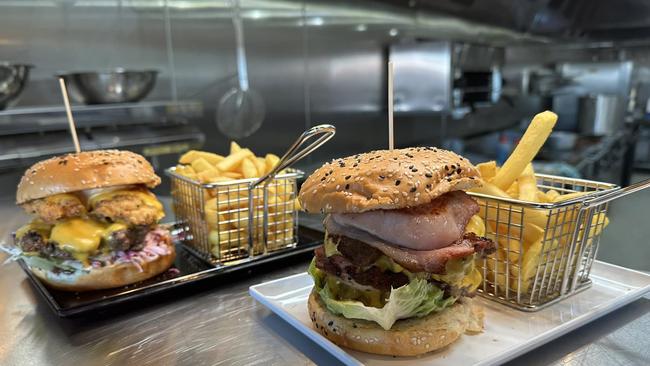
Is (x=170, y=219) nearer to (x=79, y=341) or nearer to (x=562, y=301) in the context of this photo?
(x=79, y=341)

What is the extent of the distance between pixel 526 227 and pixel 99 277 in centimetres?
132

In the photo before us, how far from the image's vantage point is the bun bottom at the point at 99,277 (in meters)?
1.46

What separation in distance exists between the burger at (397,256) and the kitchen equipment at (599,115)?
5814mm

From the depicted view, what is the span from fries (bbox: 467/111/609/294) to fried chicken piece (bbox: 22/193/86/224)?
1265 millimetres

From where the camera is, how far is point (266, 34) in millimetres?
5164

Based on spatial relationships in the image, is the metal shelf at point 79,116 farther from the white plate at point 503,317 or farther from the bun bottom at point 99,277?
the white plate at point 503,317

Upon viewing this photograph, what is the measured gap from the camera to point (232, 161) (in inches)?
73.0

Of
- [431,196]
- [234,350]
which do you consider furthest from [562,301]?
[234,350]

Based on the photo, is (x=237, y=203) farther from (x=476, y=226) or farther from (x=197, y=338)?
(x=476, y=226)

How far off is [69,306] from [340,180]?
873 mm

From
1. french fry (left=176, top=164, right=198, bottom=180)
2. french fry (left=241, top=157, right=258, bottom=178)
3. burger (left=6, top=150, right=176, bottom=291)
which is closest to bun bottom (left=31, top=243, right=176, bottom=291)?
burger (left=6, top=150, right=176, bottom=291)

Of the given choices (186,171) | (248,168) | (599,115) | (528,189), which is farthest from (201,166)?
(599,115)

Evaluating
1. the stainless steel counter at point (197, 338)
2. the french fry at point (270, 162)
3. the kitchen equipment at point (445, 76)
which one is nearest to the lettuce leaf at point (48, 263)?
the stainless steel counter at point (197, 338)

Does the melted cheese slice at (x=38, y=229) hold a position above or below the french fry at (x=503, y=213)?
below
